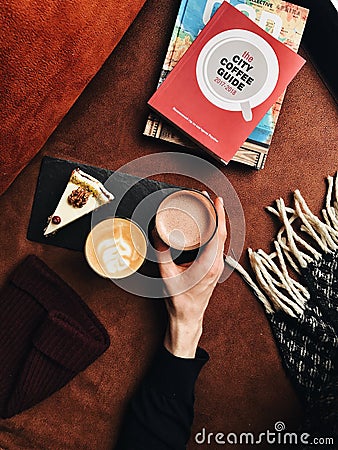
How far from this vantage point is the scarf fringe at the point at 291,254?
0.92m

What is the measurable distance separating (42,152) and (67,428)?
0.47 meters

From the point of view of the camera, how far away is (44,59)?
747 millimetres

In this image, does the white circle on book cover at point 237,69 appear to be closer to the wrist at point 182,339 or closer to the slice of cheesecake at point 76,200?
the slice of cheesecake at point 76,200

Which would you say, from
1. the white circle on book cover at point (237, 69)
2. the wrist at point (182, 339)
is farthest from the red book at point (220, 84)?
the wrist at point (182, 339)

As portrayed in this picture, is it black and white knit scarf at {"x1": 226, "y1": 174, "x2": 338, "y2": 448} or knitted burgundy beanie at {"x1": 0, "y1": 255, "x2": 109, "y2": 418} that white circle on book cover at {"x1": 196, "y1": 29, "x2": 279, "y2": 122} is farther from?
knitted burgundy beanie at {"x1": 0, "y1": 255, "x2": 109, "y2": 418}

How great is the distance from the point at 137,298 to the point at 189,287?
106 mm

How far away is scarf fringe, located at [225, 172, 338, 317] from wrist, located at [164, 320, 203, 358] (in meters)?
0.13

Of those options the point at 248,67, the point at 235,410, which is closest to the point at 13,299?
the point at 235,410

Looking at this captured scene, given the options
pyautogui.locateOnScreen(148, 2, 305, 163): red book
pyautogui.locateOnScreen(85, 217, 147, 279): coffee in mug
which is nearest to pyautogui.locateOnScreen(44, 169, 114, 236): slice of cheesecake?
pyautogui.locateOnScreen(85, 217, 147, 279): coffee in mug

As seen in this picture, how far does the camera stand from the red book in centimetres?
89

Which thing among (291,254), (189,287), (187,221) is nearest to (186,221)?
(187,221)

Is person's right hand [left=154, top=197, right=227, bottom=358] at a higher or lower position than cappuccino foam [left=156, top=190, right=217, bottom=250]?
lower

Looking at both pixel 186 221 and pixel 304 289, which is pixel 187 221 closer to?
pixel 186 221

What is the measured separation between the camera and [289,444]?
88cm
